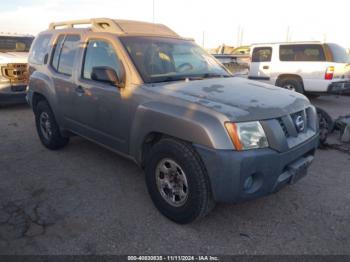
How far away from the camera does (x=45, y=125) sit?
523 cm

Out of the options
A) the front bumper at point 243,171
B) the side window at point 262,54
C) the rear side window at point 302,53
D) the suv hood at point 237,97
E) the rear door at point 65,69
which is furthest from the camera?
the side window at point 262,54

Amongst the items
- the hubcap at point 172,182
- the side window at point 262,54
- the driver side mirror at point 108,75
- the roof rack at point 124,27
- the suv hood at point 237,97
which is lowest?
the hubcap at point 172,182

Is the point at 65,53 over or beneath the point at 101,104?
over

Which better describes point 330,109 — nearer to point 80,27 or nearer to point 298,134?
point 298,134

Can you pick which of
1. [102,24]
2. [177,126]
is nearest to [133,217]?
[177,126]

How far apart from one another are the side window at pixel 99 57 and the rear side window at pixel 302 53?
7508mm

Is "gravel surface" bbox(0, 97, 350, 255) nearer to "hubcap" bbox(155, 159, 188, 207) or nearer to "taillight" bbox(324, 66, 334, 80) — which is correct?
"hubcap" bbox(155, 159, 188, 207)

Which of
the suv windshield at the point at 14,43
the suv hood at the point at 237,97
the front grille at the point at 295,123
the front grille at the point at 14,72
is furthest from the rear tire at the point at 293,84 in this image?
the suv windshield at the point at 14,43

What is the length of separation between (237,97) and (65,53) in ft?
9.03

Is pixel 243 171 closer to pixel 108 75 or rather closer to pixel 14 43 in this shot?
pixel 108 75

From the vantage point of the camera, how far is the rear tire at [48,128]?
4.97 meters

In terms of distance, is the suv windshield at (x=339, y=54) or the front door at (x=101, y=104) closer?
the front door at (x=101, y=104)

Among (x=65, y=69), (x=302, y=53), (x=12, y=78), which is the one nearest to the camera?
(x=65, y=69)

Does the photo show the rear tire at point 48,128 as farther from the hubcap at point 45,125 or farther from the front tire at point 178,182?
the front tire at point 178,182
